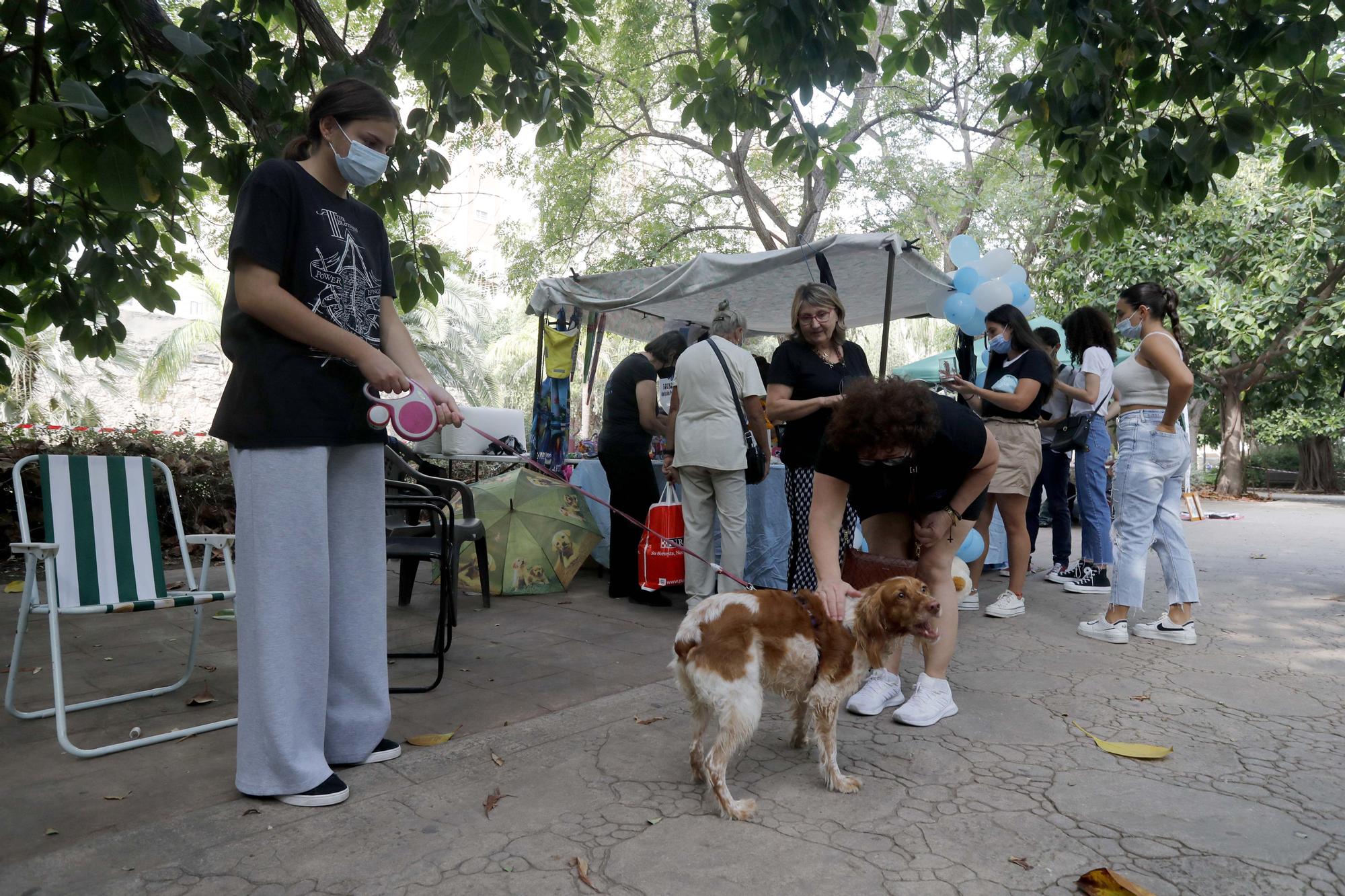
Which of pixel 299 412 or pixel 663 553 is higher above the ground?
pixel 299 412

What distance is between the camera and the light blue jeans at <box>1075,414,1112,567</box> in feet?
21.0

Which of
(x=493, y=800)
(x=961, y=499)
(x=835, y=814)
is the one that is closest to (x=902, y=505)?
(x=961, y=499)

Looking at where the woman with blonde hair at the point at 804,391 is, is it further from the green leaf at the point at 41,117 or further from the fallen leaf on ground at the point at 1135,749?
the green leaf at the point at 41,117

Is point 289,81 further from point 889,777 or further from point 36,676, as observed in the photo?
point 889,777

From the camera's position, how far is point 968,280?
7359mm

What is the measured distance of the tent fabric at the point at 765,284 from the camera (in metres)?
6.48

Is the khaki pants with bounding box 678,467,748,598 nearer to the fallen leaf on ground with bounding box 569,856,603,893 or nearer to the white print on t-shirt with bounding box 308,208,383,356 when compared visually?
the white print on t-shirt with bounding box 308,208,383,356

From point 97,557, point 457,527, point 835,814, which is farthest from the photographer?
point 457,527

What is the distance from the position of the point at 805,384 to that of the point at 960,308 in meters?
3.33

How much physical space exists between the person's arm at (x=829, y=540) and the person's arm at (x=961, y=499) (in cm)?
35

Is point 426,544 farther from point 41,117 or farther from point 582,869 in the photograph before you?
point 582,869

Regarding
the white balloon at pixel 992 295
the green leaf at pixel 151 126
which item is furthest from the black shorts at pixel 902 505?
the white balloon at pixel 992 295

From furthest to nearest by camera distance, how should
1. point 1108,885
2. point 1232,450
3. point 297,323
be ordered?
point 1232,450 < point 297,323 < point 1108,885

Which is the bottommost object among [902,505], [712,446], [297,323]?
[902,505]
